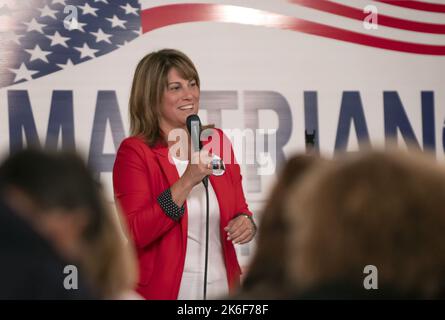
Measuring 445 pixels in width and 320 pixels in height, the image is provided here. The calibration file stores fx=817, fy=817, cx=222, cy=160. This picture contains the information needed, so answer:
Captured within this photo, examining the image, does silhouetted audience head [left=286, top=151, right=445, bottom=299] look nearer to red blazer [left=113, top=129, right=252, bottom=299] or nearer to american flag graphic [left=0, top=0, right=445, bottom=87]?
red blazer [left=113, top=129, right=252, bottom=299]

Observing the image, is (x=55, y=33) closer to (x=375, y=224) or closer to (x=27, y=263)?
(x=27, y=263)

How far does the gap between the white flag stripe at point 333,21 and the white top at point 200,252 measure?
1015mm

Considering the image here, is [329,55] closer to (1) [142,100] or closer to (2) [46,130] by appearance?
(1) [142,100]

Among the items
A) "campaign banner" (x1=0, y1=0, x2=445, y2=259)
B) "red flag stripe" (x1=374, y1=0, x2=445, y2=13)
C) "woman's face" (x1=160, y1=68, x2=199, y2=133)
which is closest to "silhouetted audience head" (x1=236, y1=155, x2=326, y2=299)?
"woman's face" (x1=160, y1=68, x2=199, y2=133)

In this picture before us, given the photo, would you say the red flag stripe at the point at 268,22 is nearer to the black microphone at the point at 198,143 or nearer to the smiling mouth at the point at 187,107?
the smiling mouth at the point at 187,107

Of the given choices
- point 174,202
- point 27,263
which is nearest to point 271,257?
point 27,263

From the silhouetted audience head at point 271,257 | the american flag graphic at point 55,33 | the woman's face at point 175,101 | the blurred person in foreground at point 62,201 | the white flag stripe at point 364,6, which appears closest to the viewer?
the blurred person in foreground at point 62,201

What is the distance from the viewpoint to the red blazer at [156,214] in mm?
3352

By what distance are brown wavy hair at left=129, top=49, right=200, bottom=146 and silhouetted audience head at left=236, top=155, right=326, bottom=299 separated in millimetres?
1797

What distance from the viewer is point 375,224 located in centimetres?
119

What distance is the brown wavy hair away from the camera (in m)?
3.55

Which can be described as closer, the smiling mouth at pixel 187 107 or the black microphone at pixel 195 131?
the black microphone at pixel 195 131

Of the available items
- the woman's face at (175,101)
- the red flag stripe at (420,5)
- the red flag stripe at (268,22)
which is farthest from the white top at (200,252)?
the red flag stripe at (420,5)
